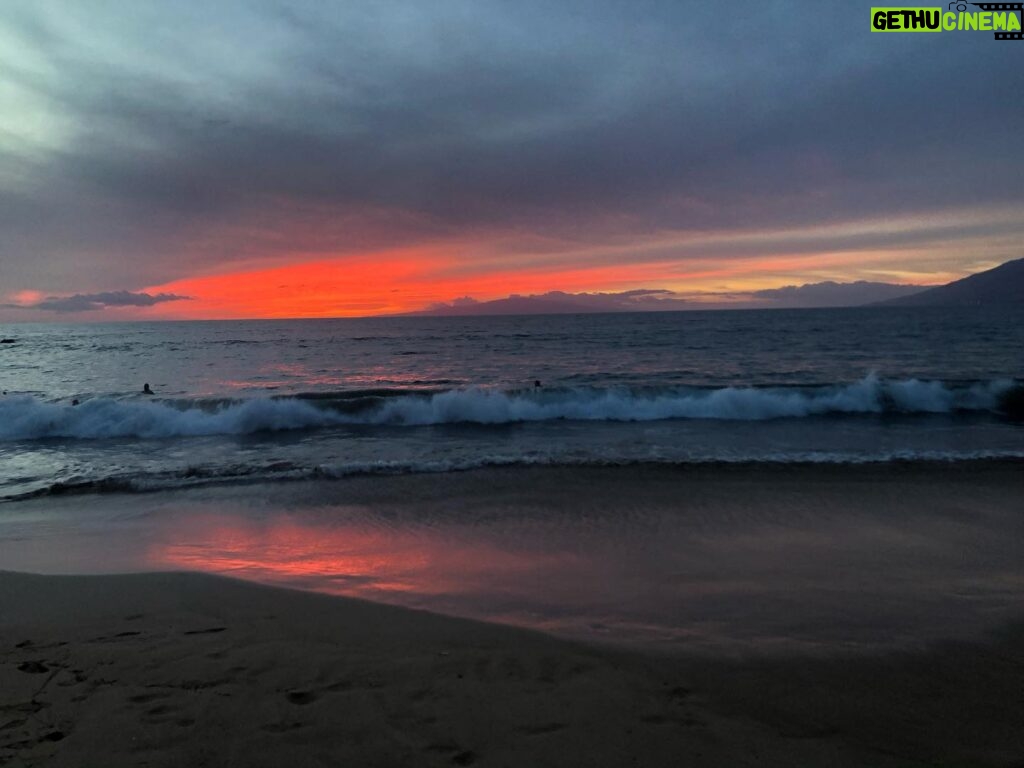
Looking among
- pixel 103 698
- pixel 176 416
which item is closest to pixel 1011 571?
pixel 103 698

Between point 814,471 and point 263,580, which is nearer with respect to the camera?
point 263,580

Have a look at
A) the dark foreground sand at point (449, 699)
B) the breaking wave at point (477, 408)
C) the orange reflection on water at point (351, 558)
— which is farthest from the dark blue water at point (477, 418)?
the dark foreground sand at point (449, 699)

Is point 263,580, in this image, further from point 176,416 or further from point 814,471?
point 176,416

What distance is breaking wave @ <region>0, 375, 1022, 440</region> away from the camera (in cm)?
1498

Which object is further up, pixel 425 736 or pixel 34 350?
pixel 34 350

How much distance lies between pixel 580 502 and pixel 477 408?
8437 mm

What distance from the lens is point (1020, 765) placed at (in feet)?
9.59

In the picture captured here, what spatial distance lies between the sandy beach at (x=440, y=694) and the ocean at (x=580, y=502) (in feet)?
1.14

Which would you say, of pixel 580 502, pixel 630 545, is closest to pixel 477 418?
pixel 580 502

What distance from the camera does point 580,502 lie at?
8.33 m

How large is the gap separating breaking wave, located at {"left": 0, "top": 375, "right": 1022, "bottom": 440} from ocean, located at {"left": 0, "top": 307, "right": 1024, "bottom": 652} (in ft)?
0.24

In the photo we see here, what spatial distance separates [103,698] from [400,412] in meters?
13.3

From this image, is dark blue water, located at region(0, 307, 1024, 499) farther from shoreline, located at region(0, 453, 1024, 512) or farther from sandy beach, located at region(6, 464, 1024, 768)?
sandy beach, located at region(6, 464, 1024, 768)

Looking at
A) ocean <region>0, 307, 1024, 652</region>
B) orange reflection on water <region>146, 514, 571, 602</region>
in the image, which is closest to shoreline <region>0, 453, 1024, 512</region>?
ocean <region>0, 307, 1024, 652</region>
